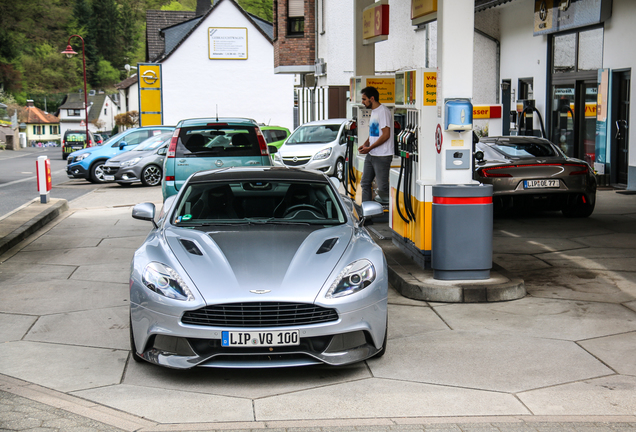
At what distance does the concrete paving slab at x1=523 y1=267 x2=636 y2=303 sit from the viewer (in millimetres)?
7340

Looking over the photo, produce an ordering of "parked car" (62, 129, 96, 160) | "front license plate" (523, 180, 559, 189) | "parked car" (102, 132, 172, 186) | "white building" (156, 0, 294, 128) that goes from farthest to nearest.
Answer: "parked car" (62, 129, 96, 160)
"white building" (156, 0, 294, 128)
"parked car" (102, 132, 172, 186)
"front license plate" (523, 180, 559, 189)

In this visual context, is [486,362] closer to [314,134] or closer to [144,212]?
[144,212]

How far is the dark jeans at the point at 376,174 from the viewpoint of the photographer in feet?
36.0

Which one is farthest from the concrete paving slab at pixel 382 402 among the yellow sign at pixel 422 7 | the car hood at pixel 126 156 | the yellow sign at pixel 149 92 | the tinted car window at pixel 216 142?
the yellow sign at pixel 149 92

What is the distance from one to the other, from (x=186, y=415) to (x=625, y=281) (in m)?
5.33

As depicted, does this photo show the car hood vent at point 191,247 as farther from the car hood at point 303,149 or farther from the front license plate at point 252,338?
the car hood at point 303,149

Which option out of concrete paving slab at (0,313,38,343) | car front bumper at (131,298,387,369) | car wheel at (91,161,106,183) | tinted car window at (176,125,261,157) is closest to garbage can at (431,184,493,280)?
car front bumper at (131,298,387,369)

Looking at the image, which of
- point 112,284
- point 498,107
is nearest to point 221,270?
point 112,284

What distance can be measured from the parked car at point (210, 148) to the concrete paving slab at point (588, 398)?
7703 millimetres

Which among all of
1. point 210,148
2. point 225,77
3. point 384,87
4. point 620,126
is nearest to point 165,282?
point 210,148

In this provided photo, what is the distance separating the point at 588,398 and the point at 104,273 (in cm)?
599

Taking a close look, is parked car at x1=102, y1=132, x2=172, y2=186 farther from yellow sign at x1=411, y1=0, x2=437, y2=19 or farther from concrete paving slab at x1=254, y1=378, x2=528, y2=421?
concrete paving slab at x1=254, y1=378, x2=528, y2=421

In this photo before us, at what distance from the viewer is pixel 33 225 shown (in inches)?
490

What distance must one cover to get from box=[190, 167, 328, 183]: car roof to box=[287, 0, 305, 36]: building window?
28.9 metres
